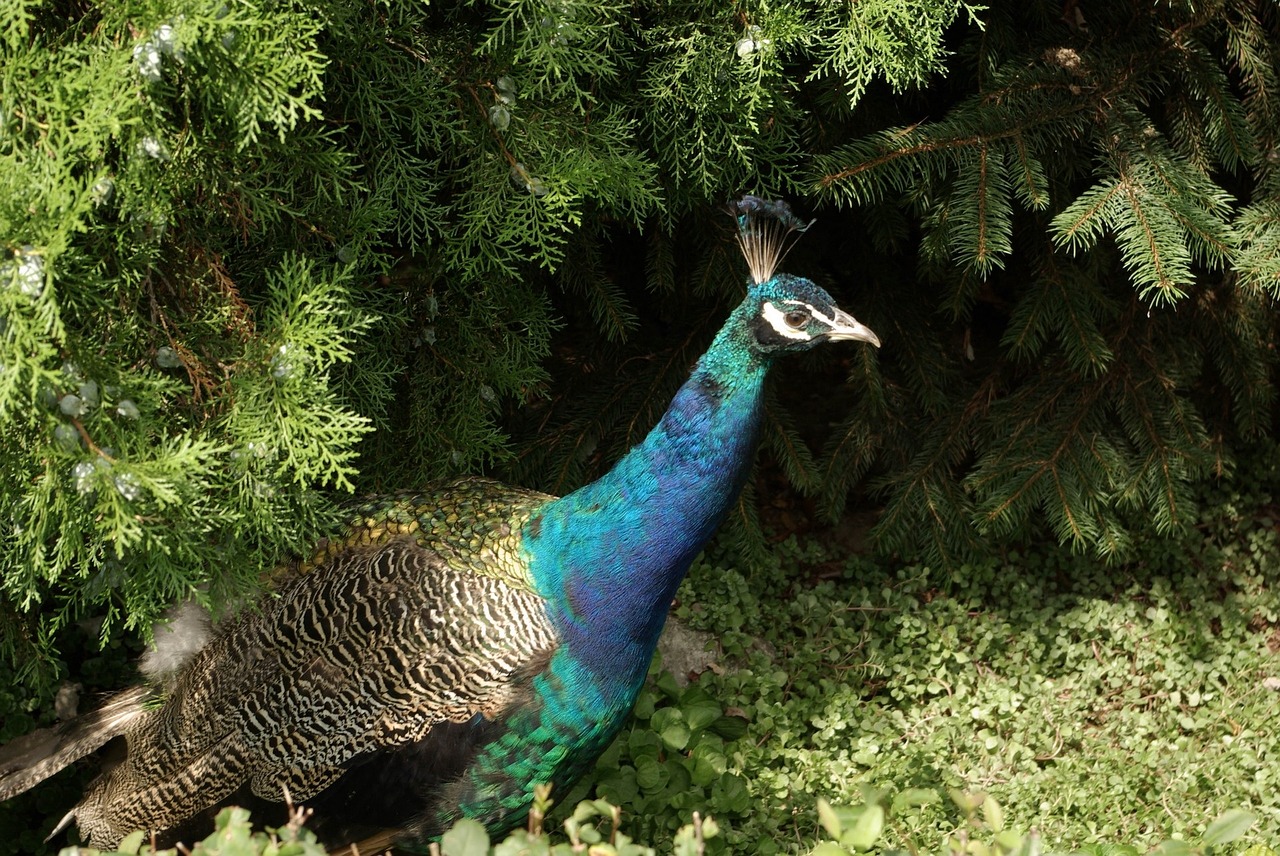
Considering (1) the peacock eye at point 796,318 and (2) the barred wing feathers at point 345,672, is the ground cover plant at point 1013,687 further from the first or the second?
(1) the peacock eye at point 796,318

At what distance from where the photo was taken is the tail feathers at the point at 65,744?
2.94 metres

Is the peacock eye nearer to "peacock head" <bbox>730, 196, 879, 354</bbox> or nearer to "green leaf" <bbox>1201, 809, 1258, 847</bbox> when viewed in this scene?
"peacock head" <bbox>730, 196, 879, 354</bbox>

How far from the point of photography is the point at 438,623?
2.62m

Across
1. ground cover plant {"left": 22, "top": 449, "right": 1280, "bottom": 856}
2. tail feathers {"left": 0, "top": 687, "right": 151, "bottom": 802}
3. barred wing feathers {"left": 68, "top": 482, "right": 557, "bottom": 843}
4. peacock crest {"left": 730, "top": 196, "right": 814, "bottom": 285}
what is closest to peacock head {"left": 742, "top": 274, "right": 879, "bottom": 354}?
peacock crest {"left": 730, "top": 196, "right": 814, "bottom": 285}

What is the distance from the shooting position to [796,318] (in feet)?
8.33

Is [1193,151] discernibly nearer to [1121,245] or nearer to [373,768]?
[1121,245]

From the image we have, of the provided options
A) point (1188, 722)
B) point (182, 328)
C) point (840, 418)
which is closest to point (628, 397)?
point (840, 418)

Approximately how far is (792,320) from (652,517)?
1.64ft

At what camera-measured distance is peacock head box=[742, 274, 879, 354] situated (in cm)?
254

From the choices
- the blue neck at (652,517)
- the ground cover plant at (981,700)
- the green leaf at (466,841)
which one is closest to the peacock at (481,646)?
the blue neck at (652,517)

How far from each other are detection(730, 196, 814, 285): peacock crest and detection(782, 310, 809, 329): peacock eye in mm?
197

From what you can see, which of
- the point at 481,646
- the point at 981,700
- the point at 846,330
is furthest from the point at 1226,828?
the point at 981,700

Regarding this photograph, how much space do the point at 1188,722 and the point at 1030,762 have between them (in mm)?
525

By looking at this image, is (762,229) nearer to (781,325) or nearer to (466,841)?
(781,325)
